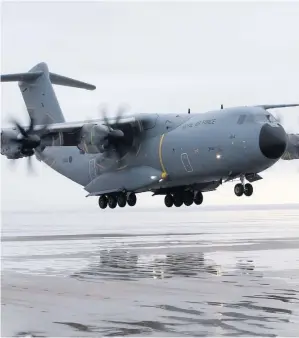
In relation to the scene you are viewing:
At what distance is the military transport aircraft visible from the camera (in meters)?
43.5

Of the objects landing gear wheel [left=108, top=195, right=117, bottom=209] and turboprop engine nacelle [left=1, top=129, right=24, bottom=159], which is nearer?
turboprop engine nacelle [left=1, top=129, right=24, bottom=159]

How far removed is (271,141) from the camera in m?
42.6

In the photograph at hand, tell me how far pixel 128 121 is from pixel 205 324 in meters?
35.9

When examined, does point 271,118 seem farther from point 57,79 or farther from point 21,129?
point 57,79

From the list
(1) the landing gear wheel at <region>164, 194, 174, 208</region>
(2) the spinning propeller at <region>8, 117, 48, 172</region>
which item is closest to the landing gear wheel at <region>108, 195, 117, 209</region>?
(1) the landing gear wheel at <region>164, 194, 174, 208</region>

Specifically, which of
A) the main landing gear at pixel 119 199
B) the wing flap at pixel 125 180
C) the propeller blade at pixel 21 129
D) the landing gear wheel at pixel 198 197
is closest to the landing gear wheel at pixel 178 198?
the landing gear wheel at pixel 198 197

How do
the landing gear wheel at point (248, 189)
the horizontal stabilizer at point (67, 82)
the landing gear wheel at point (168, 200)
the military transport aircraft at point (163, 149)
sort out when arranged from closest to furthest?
the military transport aircraft at point (163, 149)
the landing gear wheel at point (248, 189)
the landing gear wheel at point (168, 200)
the horizontal stabilizer at point (67, 82)

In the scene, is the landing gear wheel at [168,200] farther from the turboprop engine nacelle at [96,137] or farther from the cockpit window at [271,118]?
the cockpit window at [271,118]

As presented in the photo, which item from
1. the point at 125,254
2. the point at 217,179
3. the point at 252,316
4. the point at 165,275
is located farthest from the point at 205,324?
the point at 217,179

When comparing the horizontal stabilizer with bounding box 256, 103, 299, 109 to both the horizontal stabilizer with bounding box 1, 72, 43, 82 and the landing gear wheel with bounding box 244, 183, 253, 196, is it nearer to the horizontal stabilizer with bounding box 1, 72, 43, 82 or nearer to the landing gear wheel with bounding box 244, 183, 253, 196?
the landing gear wheel with bounding box 244, 183, 253, 196

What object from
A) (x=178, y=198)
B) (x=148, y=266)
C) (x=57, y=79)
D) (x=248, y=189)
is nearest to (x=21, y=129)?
(x=178, y=198)

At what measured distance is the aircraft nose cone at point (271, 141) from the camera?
140 feet

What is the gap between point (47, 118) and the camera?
57.9 m

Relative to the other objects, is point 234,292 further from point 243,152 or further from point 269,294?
point 243,152
